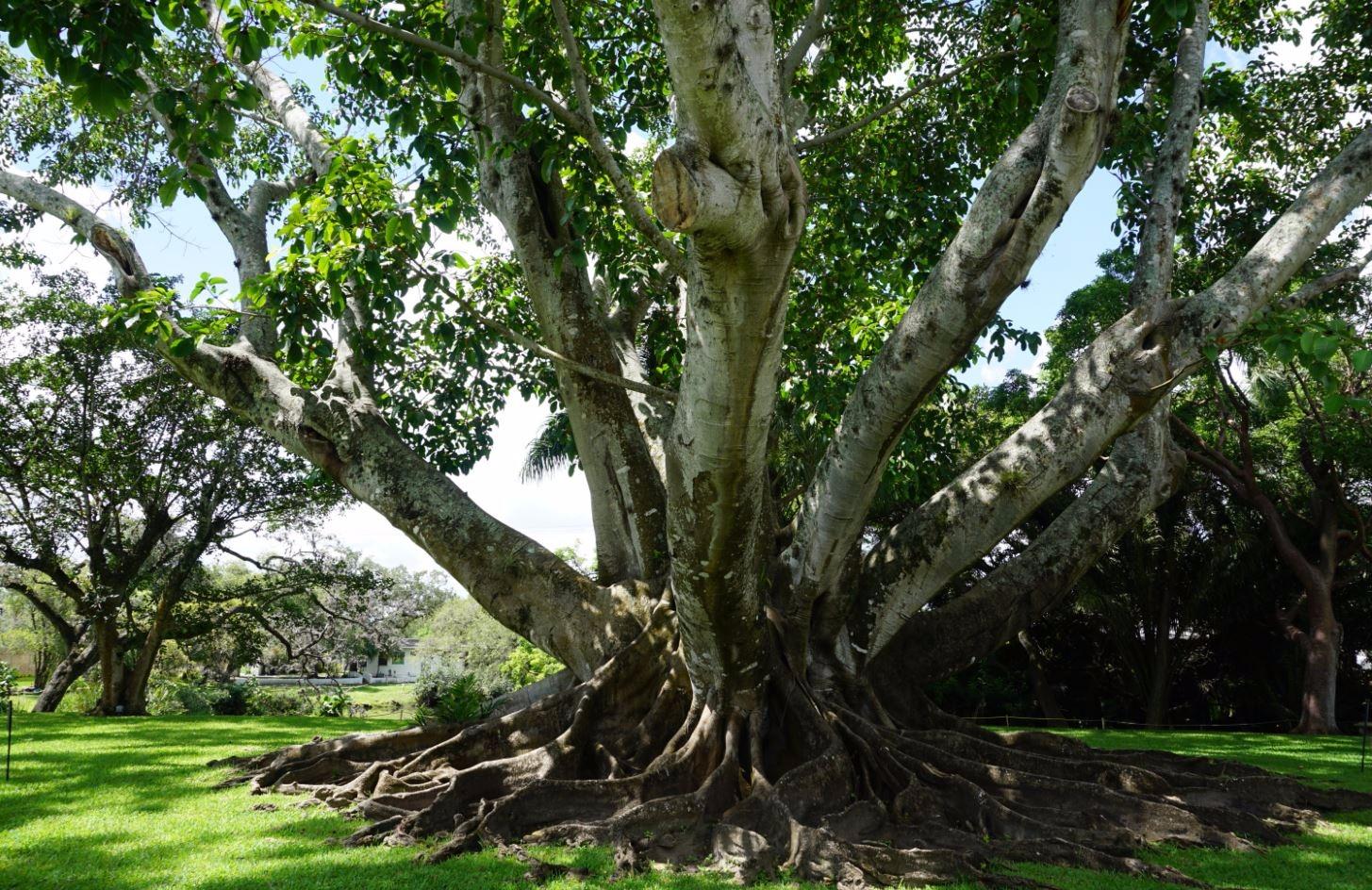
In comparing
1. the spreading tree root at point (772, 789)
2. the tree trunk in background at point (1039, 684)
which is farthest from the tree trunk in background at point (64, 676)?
the tree trunk in background at point (1039, 684)

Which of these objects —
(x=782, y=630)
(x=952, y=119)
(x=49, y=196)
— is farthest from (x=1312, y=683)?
(x=49, y=196)

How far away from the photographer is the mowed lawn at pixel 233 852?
398 cm

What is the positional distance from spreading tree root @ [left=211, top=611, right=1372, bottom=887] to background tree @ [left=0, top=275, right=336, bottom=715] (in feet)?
34.8

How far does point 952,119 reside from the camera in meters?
8.45

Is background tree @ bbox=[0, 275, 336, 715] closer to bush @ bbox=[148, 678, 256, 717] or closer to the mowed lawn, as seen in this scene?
bush @ bbox=[148, 678, 256, 717]

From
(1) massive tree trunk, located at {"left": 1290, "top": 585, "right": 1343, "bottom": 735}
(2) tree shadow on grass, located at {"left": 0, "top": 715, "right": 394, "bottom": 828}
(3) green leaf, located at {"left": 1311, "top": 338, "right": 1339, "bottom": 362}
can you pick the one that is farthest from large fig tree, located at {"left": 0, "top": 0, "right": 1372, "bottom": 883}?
(1) massive tree trunk, located at {"left": 1290, "top": 585, "right": 1343, "bottom": 735}

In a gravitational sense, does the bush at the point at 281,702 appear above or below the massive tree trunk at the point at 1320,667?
below

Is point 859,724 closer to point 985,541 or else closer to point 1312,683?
point 985,541

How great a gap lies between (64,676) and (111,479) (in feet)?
12.5

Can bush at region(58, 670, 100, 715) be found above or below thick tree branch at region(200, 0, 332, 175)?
below

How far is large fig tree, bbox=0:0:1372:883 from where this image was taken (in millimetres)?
4285

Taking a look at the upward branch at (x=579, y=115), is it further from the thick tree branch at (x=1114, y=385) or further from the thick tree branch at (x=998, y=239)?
the thick tree branch at (x=1114, y=385)

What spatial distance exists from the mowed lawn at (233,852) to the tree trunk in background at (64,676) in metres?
10.7

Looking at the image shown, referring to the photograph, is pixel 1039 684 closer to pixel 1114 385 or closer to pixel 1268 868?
pixel 1114 385
